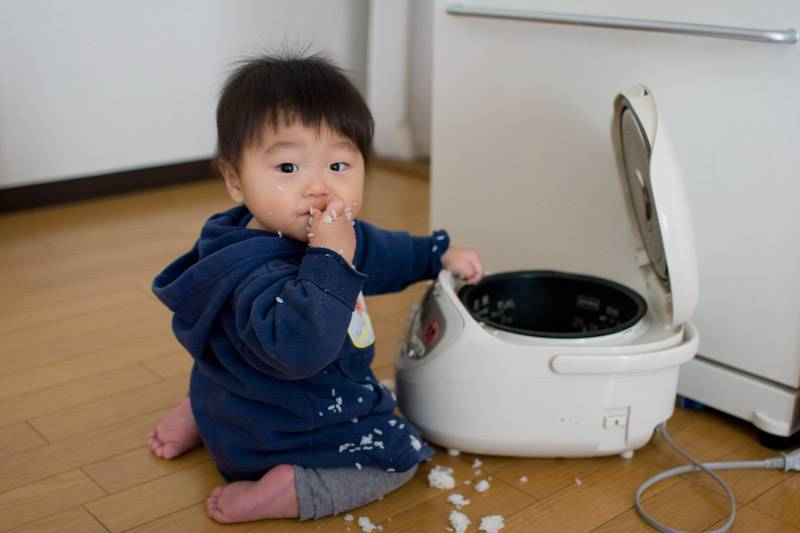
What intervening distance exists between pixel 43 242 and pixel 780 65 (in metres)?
1.37

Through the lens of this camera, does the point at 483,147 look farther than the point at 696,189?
Yes

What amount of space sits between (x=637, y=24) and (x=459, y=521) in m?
0.59

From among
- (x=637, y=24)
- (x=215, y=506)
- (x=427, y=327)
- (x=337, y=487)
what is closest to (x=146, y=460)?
(x=215, y=506)

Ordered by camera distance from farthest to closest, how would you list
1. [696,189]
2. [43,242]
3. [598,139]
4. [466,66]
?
[43,242]
[466,66]
[598,139]
[696,189]

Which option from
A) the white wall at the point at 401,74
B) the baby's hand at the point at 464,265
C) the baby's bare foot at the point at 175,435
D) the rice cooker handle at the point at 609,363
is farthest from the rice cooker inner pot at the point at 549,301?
the white wall at the point at 401,74

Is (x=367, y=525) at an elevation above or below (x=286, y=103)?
below

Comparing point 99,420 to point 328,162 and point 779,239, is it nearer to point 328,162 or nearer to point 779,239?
point 328,162

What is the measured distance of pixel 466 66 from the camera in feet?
4.45

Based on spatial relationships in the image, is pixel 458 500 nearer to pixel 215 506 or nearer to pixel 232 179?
pixel 215 506

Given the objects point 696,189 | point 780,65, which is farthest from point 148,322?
point 780,65

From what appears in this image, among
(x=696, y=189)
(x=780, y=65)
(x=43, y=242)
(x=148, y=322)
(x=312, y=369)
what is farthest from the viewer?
(x=43, y=242)

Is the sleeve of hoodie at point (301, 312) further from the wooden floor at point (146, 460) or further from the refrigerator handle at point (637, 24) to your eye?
the refrigerator handle at point (637, 24)

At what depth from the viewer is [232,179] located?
1.00m

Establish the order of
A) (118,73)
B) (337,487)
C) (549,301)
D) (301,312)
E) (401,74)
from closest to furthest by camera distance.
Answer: (301,312)
(337,487)
(549,301)
(118,73)
(401,74)
